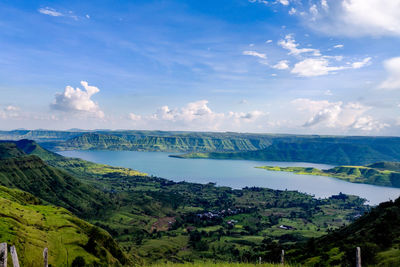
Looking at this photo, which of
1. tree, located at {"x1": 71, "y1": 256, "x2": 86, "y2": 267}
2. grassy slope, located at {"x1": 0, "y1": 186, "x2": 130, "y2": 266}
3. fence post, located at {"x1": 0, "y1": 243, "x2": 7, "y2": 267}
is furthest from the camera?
tree, located at {"x1": 71, "y1": 256, "x2": 86, "y2": 267}

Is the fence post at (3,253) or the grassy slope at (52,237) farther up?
the fence post at (3,253)

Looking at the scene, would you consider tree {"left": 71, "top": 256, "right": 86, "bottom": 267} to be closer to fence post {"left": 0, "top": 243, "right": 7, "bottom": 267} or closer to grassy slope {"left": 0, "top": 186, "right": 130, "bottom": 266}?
grassy slope {"left": 0, "top": 186, "right": 130, "bottom": 266}

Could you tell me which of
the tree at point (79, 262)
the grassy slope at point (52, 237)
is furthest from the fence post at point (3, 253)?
the tree at point (79, 262)

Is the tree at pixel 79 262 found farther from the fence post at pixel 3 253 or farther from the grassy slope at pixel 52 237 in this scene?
the fence post at pixel 3 253

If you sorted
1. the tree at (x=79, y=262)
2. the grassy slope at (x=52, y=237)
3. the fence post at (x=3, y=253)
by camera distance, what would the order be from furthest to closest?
the tree at (x=79, y=262)
the grassy slope at (x=52, y=237)
the fence post at (x=3, y=253)

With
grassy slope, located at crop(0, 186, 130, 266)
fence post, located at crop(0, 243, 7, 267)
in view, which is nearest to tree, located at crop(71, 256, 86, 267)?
grassy slope, located at crop(0, 186, 130, 266)

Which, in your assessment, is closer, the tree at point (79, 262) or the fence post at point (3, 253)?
the fence post at point (3, 253)

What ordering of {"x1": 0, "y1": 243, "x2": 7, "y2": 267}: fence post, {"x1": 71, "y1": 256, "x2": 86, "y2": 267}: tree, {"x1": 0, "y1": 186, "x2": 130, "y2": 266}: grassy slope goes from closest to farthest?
{"x1": 0, "y1": 243, "x2": 7, "y2": 267}: fence post
{"x1": 0, "y1": 186, "x2": 130, "y2": 266}: grassy slope
{"x1": 71, "y1": 256, "x2": 86, "y2": 267}: tree

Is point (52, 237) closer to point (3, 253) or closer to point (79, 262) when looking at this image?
point (79, 262)

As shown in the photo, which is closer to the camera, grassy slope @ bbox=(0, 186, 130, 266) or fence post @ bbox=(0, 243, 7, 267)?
fence post @ bbox=(0, 243, 7, 267)
